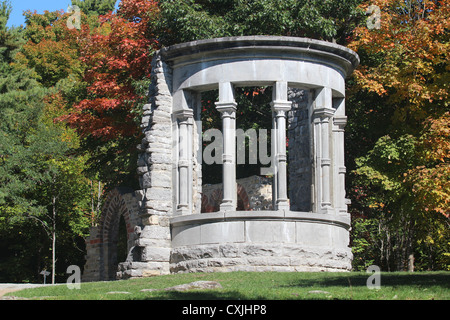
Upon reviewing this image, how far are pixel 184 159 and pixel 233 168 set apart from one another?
1400 mm

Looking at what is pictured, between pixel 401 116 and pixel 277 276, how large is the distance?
891cm

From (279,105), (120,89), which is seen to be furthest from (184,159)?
(120,89)

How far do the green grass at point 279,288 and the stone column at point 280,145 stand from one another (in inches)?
109

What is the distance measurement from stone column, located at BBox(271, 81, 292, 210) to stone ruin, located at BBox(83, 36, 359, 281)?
23 mm

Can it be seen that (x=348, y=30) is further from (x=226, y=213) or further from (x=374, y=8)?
(x=226, y=213)

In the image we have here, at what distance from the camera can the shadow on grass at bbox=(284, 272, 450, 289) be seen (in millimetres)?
14156

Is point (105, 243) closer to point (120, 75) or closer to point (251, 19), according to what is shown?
point (120, 75)

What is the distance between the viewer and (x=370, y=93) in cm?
2581

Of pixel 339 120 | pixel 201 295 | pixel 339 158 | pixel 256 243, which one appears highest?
pixel 339 120

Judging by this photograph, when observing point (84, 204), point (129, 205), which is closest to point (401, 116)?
point (129, 205)

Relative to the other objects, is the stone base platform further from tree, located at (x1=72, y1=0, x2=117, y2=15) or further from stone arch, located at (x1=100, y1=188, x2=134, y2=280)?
tree, located at (x1=72, y1=0, x2=117, y2=15)

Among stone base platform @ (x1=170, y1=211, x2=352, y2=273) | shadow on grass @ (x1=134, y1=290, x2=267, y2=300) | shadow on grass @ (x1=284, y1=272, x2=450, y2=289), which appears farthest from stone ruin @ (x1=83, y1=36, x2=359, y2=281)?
shadow on grass @ (x1=134, y1=290, x2=267, y2=300)

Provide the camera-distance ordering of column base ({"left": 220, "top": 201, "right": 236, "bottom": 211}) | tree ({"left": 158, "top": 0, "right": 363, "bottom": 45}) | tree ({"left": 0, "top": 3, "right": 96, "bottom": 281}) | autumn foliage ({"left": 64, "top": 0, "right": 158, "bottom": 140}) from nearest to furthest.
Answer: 1. column base ({"left": 220, "top": 201, "right": 236, "bottom": 211})
2. tree ({"left": 158, "top": 0, "right": 363, "bottom": 45})
3. autumn foliage ({"left": 64, "top": 0, "right": 158, "bottom": 140})
4. tree ({"left": 0, "top": 3, "right": 96, "bottom": 281})

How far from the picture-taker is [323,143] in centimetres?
2080
